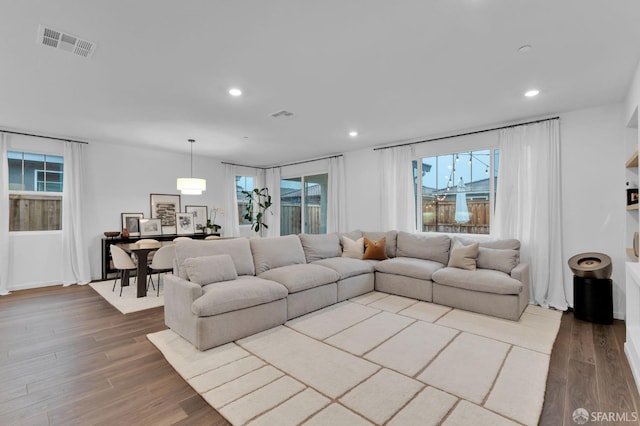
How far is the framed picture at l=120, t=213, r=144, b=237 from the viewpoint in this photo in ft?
19.5

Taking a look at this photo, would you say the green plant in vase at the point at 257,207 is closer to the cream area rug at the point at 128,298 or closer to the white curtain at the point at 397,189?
the cream area rug at the point at 128,298

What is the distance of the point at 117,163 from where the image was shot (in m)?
5.88

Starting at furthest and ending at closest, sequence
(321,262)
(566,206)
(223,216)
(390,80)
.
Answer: (223,216)
(321,262)
(566,206)
(390,80)

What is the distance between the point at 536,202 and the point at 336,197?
3.71m

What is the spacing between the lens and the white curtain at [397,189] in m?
5.48

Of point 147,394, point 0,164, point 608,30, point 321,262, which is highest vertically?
point 608,30

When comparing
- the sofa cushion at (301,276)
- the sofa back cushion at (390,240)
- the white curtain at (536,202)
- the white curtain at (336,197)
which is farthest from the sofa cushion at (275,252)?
the white curtain at (536,202)

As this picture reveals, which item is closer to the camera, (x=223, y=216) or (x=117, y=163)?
(x=117, y=163)

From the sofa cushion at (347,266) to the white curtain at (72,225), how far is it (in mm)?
4273

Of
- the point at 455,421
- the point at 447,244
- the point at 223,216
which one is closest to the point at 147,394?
the point at 455,421

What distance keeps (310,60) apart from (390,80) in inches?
36.0

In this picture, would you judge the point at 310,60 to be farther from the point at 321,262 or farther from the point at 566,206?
the point at 566,206

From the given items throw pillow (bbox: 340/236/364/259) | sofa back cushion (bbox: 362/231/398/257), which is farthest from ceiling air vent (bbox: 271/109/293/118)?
sofa back cushion (bbox: 362/231/398/257)

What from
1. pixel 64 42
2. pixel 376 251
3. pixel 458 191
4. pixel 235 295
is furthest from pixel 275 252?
pixel 458 191
